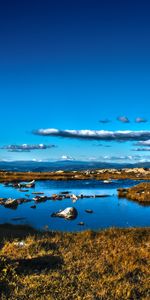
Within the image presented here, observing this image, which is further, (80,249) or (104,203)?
(104,203)

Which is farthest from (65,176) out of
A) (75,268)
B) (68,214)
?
(75,268)

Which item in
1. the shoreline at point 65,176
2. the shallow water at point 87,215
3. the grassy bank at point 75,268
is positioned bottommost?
the shallow water at point 87,215

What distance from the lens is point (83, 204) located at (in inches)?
1987

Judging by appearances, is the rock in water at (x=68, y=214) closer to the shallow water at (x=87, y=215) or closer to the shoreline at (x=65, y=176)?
the shallow water at (x=87, y=215)

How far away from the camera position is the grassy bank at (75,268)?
12.2 meters

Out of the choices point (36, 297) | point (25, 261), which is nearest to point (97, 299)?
point (36, 297)

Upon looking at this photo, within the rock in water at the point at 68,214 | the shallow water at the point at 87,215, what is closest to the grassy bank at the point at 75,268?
the shallow water at the point at 87,215

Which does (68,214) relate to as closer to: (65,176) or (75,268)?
(75,268)

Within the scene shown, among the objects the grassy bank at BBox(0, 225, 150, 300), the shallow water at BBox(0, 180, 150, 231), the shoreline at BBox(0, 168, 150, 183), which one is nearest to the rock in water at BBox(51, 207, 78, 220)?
the shallow water at BBox(0, 180, 150, 231)

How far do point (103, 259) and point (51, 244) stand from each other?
369 centimetres

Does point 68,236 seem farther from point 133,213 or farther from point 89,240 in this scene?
point 133,213

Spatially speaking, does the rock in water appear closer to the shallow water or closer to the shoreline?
the shallow water

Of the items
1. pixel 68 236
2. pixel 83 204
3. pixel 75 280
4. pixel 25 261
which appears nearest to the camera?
pixel 75 280

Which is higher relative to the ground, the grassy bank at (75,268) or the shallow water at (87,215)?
the grassy bank at (75,268)
